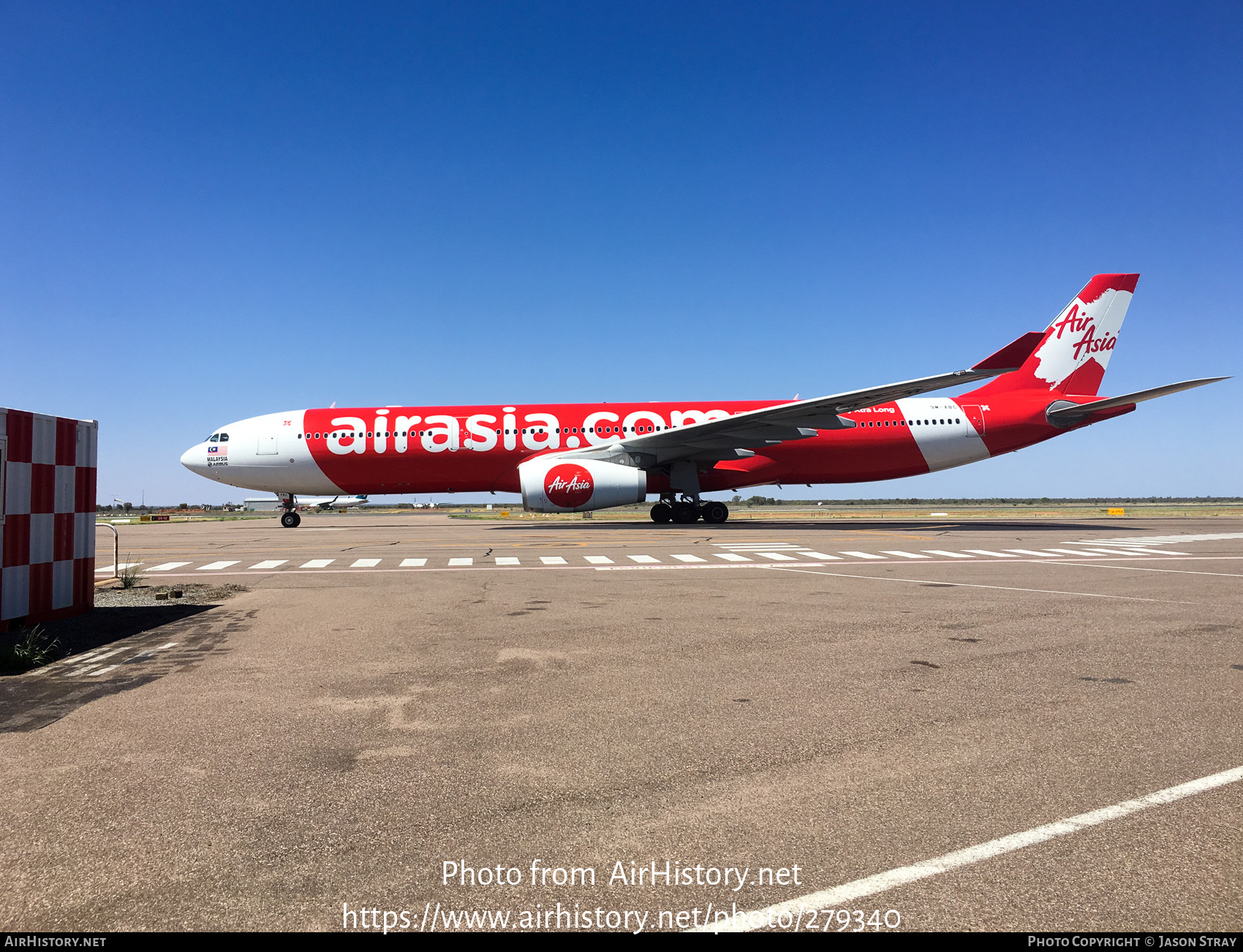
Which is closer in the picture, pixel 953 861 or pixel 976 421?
pixel 953 861

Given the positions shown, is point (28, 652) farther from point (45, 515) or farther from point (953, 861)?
point (953, 861)

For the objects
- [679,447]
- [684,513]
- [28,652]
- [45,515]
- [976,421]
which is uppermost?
[976,421]

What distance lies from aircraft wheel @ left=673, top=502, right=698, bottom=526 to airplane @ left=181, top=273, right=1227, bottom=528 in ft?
0.18

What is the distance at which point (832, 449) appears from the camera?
25.2 meters

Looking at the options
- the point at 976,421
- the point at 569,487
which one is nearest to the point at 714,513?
the point at 569,487

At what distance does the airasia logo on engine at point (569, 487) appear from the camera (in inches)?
854

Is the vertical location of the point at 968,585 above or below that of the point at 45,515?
below

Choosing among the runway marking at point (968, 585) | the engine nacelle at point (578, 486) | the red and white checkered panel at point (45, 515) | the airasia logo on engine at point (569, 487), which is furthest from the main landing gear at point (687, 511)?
the red and white checkered panel at point (45, 515)

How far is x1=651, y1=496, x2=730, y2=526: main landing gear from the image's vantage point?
25141 millimetres

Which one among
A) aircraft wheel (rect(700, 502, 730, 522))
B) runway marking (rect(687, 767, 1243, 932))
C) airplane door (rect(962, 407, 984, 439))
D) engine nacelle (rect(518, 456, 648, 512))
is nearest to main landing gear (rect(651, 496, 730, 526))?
aircraft wheel (rect(700, 502, 730, 522))

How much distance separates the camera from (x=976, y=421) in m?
25.5

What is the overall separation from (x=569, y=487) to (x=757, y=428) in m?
6.07

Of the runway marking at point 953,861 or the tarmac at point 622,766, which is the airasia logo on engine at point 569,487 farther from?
the runway marking at point 953,861

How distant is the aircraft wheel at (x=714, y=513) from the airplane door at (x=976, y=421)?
8.90 metres
